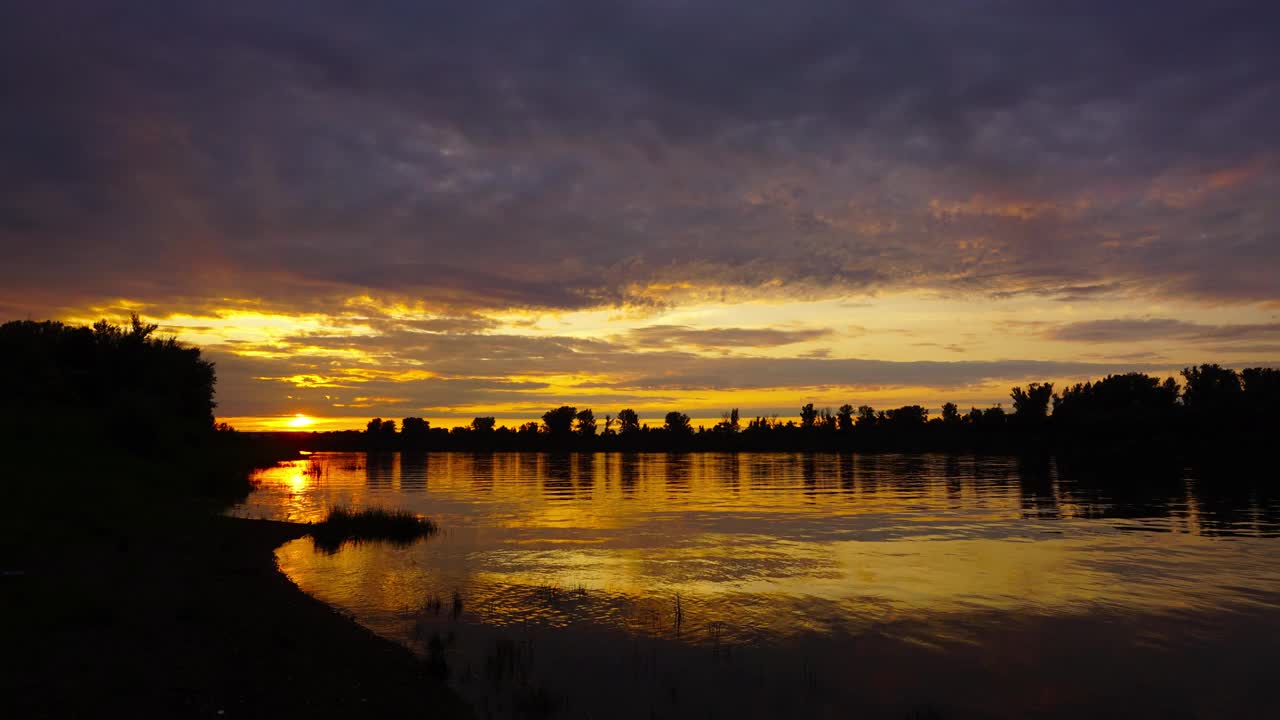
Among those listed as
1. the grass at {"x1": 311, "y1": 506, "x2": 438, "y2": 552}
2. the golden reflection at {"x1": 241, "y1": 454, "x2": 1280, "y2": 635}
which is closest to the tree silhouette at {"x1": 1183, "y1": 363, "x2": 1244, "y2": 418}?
the golden reflection at {"x1": 241, "y1": 454, "x2": 1280, "y2": 635}

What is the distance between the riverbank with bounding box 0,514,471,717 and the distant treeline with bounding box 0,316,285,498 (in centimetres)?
2325

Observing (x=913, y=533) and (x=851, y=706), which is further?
(x=913, y=533)

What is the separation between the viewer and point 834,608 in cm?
2561

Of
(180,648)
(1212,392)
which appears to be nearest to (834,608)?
(180,648)

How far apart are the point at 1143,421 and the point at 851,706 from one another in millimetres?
171417

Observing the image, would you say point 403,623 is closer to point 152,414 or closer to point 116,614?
point 116,614

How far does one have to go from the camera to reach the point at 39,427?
179ft

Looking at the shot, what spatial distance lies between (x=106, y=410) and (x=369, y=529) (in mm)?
40822

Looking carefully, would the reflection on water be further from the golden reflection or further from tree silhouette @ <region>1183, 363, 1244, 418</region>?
tree silhouette @ <region>1183, 363, 1244, 418</region>

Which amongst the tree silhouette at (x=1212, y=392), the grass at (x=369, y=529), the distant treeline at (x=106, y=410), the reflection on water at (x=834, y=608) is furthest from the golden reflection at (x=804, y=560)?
the tree silhouette at (x=1212, y=392)

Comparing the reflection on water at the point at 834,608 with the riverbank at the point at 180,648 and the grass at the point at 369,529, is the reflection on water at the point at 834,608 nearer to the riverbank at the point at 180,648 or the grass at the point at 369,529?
the grass at the point at 369,529

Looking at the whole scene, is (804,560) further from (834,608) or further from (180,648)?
(180,648)

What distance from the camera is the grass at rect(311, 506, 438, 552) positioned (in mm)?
41438

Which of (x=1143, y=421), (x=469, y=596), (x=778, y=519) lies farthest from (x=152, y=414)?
(x=1143, y=421)
